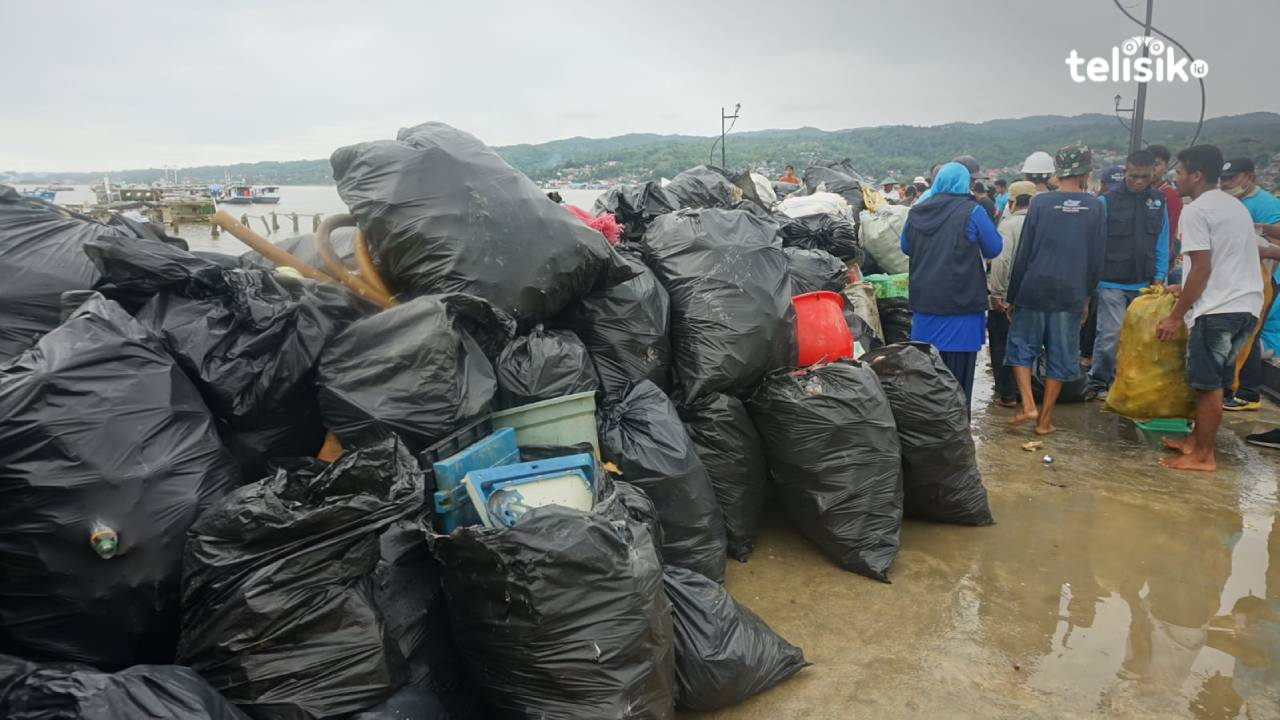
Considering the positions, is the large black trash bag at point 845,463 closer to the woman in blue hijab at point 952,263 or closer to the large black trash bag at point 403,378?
the large black trash bag at point 403,378

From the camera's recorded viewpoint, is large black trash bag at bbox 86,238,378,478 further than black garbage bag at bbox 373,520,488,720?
Yes

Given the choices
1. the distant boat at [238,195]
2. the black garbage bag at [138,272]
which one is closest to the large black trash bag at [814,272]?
the black garbage bag at [138,272]

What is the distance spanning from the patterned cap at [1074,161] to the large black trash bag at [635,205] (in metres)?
2.20

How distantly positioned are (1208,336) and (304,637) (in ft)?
13.4

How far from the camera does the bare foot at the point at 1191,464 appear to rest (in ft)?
11.8

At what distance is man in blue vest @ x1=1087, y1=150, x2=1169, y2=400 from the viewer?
436cm

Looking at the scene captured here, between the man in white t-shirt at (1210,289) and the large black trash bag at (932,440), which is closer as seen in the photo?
the large black trash bag at (932,440)

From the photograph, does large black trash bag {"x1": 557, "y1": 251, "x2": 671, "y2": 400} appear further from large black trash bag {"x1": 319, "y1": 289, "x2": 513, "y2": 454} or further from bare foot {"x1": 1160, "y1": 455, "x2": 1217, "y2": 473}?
bare foot {"x1": 1160, "y1": 455, "x2": 1217, "y2": 473}

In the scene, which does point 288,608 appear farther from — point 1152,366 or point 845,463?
point 1152,366

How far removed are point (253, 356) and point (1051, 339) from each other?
400 centimetres

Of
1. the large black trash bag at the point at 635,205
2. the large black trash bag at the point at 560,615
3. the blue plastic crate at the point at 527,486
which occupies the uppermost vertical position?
the large black trash bag at the point at 635,205

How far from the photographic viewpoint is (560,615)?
5.17 ft

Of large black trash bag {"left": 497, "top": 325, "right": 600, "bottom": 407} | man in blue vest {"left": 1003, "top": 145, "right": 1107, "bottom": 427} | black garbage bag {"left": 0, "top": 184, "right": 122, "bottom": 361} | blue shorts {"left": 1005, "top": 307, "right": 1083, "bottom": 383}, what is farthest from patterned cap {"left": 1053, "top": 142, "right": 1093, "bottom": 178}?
black garbage bag {"left": 0, "top": 184, "right": 122, "bottom": 361}

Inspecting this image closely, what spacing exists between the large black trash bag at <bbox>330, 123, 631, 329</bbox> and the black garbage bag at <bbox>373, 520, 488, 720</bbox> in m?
0.85
